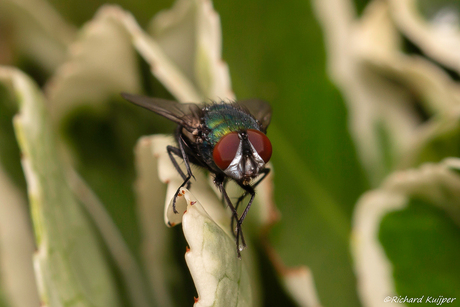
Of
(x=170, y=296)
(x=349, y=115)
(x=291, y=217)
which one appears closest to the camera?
(x=170, y=296)

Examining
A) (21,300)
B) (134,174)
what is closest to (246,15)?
(134,174)

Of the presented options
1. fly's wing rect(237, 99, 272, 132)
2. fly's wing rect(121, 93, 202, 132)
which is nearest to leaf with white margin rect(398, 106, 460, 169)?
fly's wing rect(237, 99, 272, 132)

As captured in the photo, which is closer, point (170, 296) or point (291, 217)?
point (170, 296)

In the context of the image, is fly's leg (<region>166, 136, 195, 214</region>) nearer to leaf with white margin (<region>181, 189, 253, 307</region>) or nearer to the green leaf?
leaf with white margin (<region>181, 189, 253, 307</region>)

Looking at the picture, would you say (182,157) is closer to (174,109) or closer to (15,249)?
(174,109)

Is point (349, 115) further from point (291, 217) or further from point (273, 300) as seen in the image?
point (273, 300)

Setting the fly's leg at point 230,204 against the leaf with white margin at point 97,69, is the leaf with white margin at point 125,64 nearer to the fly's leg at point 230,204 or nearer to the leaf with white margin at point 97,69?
the leaf with white margin at point 97,69
